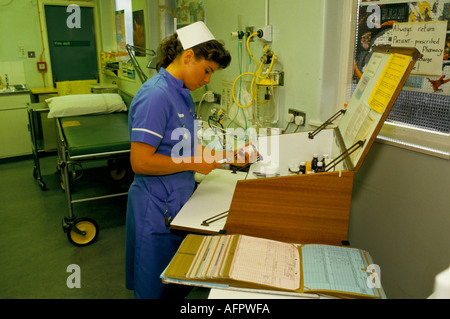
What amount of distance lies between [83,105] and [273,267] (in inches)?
133

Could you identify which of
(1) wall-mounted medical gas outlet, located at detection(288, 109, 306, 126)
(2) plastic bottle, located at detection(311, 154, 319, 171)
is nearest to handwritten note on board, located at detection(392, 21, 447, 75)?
(2) plastic bottle, located at detection(311, 154, 319, 171)

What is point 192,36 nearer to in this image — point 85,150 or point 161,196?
point 161,196

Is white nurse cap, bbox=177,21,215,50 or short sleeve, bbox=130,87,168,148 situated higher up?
white nurse cap, bbox=177,21,215,50

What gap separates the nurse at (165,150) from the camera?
148 cm

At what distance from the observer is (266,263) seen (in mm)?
1172

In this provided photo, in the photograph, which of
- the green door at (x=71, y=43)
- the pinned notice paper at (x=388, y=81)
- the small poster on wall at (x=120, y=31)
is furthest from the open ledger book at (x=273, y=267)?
the green door at (x=71, y=43)

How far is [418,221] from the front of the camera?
1.51 metres

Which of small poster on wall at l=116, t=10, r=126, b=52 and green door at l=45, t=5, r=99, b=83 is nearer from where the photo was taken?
small poster on wall at l=116, t=10, r=126, b=52

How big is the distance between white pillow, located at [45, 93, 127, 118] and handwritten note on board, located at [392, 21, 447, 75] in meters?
3.27

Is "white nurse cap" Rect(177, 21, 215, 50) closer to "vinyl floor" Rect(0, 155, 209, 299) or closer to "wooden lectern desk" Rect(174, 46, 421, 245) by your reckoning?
"wooden lectern desk" Rect(174, 46, 421, 245)

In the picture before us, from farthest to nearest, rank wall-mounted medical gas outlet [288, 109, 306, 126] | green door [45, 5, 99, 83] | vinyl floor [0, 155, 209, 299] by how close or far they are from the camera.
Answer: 1. green door [45, 5, 99, 83]
2. vinyl floor [0, 155, 209, 299]
3. wall-mounted medical gas outlet [288, 109, 306, 126]

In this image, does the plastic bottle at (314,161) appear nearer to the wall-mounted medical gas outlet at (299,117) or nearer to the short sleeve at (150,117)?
the wall-mounted medical gas outlet at (299,117)

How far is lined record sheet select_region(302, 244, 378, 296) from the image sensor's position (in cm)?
107
